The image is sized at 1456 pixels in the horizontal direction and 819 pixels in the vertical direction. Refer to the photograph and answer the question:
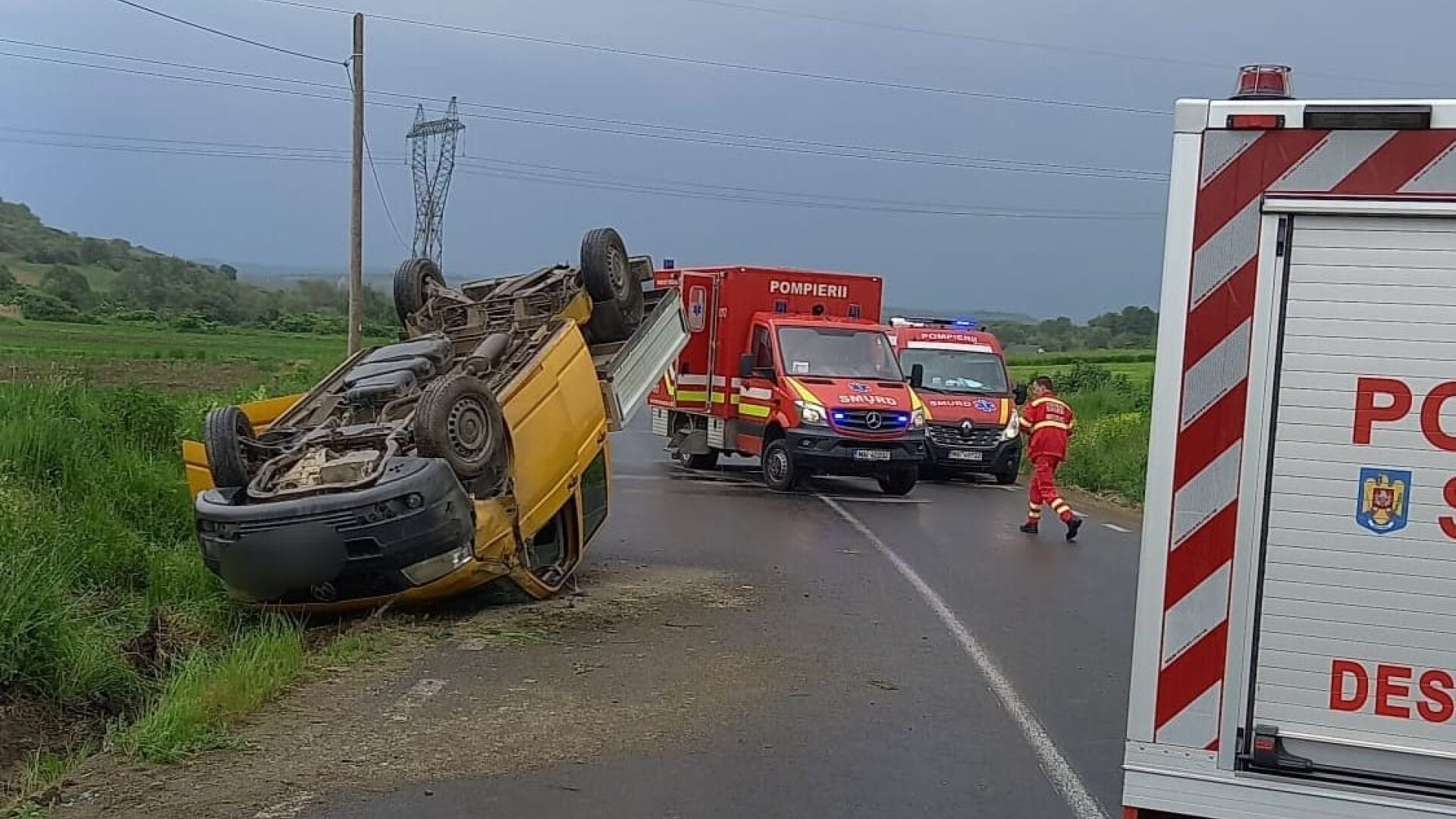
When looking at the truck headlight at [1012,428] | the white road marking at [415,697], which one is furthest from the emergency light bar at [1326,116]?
the truck headlight at [1012,428]

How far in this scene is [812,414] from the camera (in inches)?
740

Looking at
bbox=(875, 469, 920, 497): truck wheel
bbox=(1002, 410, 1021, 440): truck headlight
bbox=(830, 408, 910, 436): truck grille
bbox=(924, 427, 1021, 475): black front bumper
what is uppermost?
bbox=(830, 408, 910, 436): truck grille

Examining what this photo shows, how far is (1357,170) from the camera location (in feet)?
12.0

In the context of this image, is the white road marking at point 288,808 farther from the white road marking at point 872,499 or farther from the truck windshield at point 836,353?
the truck windshield at point 836,353

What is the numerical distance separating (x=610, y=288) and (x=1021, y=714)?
220 inches

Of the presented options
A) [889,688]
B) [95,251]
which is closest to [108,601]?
[889,688]

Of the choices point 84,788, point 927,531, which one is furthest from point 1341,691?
point 927,531

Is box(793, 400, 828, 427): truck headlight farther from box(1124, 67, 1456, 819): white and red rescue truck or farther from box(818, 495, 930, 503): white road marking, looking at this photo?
box(1124, 67, 1456, 819): white and red rescue truck

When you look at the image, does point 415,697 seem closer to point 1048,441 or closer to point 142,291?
point 1048,441

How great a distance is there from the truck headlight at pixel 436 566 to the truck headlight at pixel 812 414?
9813mm

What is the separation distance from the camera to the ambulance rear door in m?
3.61

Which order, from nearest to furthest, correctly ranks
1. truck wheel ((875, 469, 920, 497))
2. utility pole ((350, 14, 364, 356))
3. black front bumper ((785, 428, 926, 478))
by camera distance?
black front bumper ((785, 428, 926, 478))
truck wheel ((875, 469, 920, 497))
utility pole ((350, 14, 364, 356))

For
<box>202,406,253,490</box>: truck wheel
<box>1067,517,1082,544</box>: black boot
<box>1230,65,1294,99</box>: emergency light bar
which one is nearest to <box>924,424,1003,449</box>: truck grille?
<box>1067,517,1082,544</box>: black boot

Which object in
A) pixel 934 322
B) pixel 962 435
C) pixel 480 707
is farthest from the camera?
pixel 934 322
